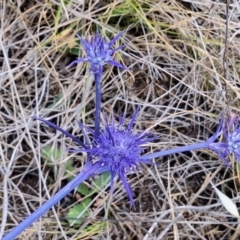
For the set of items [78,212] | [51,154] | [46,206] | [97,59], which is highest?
[97,59]

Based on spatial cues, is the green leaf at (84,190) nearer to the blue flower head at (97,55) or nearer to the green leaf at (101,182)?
the green leaf at (101,182)

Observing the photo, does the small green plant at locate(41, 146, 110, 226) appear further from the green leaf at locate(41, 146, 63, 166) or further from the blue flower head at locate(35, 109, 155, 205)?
the blue flower head at locate(35, 109, 155, 205)

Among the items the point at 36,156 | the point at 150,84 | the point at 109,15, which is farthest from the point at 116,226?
the point at 109,15

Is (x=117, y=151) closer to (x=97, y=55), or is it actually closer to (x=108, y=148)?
(x=108, y=148)

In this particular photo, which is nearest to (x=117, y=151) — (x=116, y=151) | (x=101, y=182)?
(x=116, y=151)

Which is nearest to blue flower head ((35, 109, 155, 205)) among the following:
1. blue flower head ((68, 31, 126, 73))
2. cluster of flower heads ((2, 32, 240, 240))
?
cluster of flower heads ((2, 32, 240, 240))

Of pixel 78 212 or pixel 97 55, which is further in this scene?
pixel 78 212
